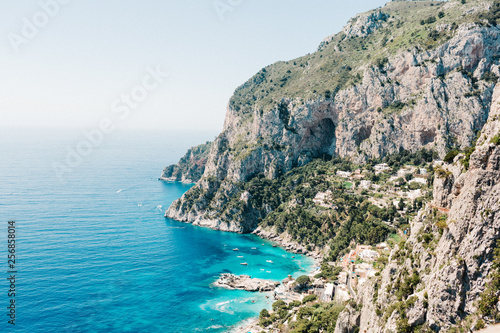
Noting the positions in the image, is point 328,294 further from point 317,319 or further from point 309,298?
point 317,319

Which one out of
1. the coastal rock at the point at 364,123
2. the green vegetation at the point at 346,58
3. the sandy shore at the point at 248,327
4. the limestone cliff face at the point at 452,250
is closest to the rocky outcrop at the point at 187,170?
the coastal rock at the point at 364,123

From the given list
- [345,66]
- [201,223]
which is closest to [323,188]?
[201,223]

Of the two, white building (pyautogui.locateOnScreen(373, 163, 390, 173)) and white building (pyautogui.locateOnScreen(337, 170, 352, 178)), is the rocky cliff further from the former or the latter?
white building (pyautogui.locateOnScreen(337, 170, 352, 178))

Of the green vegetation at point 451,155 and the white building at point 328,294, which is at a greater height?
the green vegetation at point 451,155

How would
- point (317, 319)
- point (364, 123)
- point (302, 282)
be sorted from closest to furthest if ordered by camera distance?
point (317, 319) → point (302, 282) → point (364, 123)

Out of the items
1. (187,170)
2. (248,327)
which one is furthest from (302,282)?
(187,170)

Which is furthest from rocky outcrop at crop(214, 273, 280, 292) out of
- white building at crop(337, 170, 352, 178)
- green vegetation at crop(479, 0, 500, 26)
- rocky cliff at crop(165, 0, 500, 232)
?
green vegetation at crop(479, 0, 500, 26)

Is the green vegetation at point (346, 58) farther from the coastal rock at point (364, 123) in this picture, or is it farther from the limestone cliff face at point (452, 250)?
the limestone cliff face at point (452, 250)
